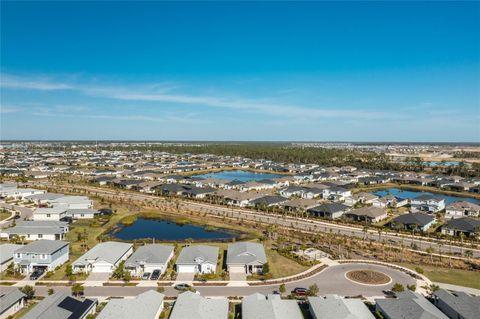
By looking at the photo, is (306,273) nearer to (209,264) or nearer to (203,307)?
(209,264)

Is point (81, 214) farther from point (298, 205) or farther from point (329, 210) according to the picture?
point (329, 210)

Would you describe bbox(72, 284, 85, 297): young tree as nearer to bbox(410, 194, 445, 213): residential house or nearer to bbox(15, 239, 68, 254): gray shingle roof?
bbox(15, 239, 68, 254): gray shingle roof

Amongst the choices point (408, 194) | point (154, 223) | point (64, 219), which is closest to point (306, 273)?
point (154, 223)

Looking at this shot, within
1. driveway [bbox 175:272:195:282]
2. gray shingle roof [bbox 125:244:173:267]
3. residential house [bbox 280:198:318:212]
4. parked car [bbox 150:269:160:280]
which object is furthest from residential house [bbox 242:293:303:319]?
residential house [bbox 280:198:318:212]

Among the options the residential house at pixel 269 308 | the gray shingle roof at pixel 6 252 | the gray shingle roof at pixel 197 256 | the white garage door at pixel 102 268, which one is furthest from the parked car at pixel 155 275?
the gray shingle roof at pixel 6 252

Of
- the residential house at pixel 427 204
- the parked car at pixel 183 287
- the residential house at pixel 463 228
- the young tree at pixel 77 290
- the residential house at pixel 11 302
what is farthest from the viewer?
the residential house at pixel 427 204

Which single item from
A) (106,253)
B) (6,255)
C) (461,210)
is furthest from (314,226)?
(6,255)

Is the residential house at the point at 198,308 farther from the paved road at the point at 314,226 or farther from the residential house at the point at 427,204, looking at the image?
the residential house at the point at 427,204
